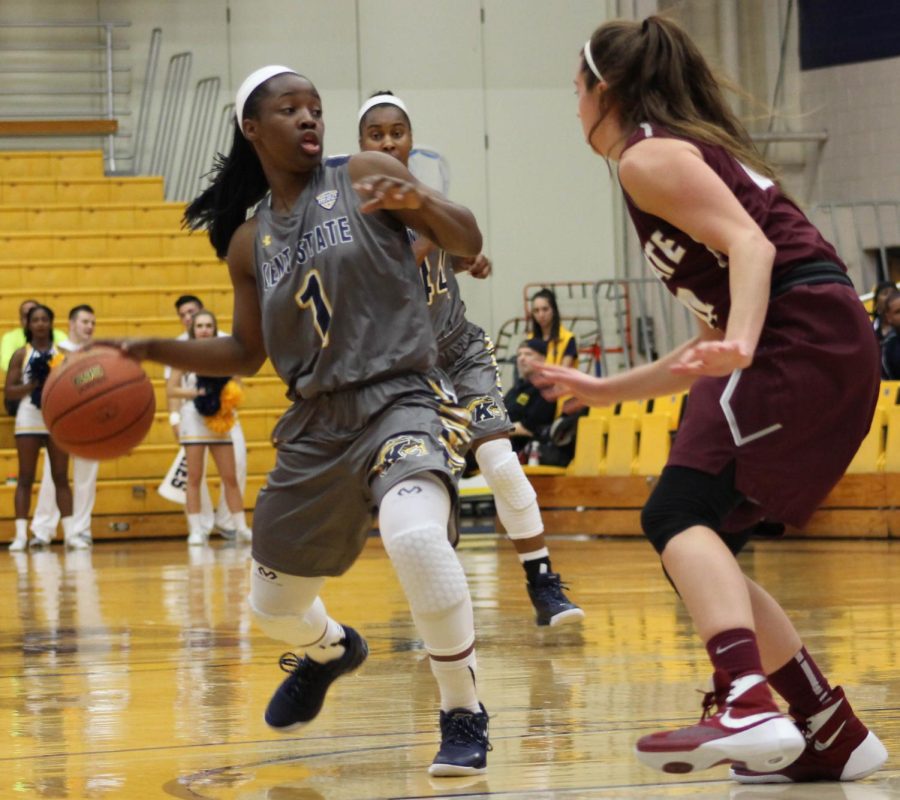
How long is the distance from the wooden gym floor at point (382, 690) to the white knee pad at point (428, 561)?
0.30 metres

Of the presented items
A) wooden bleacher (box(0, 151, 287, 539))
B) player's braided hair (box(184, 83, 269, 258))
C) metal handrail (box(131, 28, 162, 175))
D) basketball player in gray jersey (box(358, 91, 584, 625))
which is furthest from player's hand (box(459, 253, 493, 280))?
metal handrail (box(131, 28, 162, 175))

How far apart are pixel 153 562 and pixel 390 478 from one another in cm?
739

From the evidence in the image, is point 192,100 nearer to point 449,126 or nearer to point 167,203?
point 167,203

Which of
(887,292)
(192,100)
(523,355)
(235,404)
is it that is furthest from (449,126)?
(523,355)

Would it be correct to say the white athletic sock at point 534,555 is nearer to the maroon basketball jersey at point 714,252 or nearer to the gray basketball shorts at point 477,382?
the gray basketball shorts at point 477,382

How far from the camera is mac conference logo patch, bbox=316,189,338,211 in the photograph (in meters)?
3.51

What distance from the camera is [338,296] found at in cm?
341

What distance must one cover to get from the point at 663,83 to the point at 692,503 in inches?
31.4

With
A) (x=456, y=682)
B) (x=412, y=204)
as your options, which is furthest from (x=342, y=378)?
(x=456, y=682)

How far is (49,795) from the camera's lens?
310 cm

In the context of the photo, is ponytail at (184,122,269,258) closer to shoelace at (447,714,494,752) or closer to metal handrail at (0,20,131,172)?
shoelace at (447,714,494,752)

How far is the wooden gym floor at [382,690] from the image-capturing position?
3154 millimetres

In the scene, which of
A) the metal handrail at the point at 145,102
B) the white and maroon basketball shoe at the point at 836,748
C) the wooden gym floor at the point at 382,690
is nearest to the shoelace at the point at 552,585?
the wooden gym floor at the point at 382,690

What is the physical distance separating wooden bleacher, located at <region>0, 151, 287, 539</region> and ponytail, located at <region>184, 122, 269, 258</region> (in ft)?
32.4
